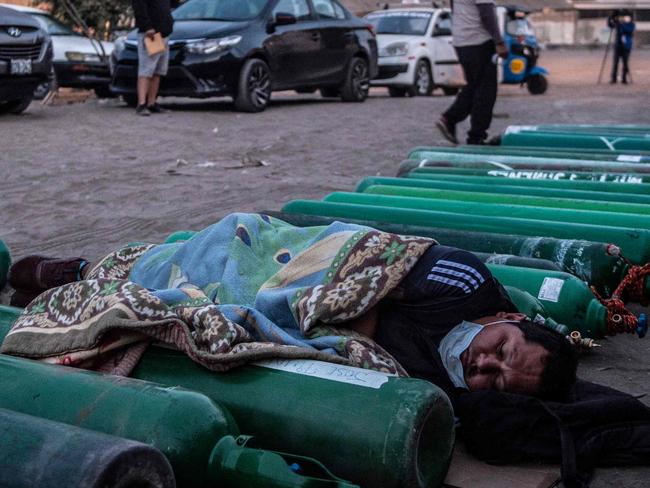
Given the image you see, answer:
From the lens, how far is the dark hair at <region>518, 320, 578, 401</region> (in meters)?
2.96

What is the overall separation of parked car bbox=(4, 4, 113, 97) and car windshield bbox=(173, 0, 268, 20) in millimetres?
1852

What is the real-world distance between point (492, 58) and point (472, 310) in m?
5.86

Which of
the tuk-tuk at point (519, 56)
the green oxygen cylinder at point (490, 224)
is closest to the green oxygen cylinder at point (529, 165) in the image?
→ the green oxygen cylinder at point (490, 224)

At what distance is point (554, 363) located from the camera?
2961 millimetres

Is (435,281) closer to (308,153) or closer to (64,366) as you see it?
(64,366)

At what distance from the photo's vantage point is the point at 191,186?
7.46 meters

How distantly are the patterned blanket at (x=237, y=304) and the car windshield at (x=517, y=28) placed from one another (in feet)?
55.5

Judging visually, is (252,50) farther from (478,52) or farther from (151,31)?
(478,52)

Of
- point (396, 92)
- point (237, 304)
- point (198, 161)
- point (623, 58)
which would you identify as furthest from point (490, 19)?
point (623, 58)

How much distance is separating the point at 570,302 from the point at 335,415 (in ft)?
4.69

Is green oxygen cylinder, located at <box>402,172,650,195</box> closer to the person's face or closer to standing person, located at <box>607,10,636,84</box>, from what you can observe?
the person's face

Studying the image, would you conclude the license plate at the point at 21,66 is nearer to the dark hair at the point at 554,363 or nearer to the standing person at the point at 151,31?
the standing person at the point at 151,31

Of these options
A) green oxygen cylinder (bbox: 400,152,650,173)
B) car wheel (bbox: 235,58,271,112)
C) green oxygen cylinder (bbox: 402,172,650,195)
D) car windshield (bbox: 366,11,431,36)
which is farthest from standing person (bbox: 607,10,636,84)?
green oxygen cylinder (bbox: 402,172,650,195)

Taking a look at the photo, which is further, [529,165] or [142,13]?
[142,13]
